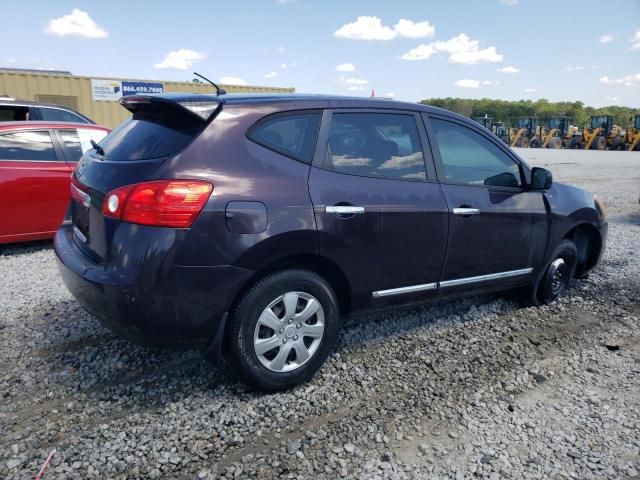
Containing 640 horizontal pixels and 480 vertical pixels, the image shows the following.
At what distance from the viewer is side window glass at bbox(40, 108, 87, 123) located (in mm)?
9223

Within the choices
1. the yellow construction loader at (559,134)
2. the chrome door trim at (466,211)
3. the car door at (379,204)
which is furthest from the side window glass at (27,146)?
the yellow construction loader at (559,134)

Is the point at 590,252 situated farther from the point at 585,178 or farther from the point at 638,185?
the point at 585,178

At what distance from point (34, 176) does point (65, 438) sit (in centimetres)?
397

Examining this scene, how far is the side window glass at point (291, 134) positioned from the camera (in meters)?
2.70

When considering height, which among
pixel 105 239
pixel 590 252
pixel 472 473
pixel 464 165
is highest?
pixel 464 165

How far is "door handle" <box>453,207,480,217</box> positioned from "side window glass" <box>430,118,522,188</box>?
0.21m

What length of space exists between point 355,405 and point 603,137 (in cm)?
3658

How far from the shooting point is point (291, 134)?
2.80m

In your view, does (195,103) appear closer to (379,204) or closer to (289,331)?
(379,204)

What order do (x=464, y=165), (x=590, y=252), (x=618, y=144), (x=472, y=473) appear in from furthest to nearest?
(x=618, y=144) < (x=590, y=252) < (x=464, y=165) < (x=472, y=473)

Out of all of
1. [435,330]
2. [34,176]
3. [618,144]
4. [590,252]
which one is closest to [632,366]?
[435,330]

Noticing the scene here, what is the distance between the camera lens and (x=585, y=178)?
52.4ft

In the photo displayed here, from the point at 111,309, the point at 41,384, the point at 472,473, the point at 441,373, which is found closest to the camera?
the point at 472,473

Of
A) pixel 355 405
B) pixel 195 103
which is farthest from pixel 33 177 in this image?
pixel 355 405
